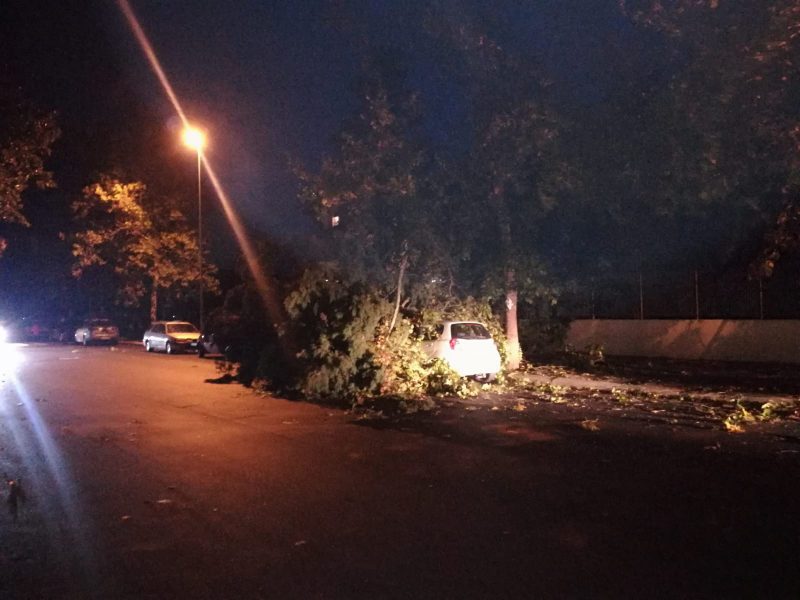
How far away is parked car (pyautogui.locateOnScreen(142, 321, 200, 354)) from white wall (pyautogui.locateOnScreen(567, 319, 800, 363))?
1740cm

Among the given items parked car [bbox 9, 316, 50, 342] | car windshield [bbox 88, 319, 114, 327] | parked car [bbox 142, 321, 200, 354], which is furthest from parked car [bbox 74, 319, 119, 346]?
parked car [bbox 9, 316, 50, 342]

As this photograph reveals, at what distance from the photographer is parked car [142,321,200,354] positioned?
36531 millimetres

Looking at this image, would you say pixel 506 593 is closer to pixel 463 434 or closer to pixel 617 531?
pixel 617 531

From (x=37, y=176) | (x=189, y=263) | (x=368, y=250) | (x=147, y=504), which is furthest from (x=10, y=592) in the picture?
(x=189, y=263)

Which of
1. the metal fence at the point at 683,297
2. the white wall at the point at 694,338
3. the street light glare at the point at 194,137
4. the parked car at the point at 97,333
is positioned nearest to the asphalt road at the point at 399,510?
the white wall at the point at 694,338

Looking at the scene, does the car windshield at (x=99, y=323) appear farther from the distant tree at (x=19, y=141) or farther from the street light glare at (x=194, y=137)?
the distant tree at (x=19, y=141)

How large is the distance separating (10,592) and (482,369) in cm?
1335

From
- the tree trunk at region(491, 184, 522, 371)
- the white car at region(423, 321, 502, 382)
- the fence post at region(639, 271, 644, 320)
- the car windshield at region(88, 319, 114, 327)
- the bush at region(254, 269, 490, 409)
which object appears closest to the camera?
the bush at region(254, 269, 490, 409)

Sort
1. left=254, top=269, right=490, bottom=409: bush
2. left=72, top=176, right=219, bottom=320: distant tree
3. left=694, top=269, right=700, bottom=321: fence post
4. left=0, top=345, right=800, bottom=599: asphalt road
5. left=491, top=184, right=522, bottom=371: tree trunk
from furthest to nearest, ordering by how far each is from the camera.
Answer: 1. left=72, top=176, right=219, bottom=320: distant tree
2. left=694, top=269, right=700, bottom=321: fence post
3. left=491, top=184, right=522, bottom=371: tree trunk
4. left=254, top=269, right=490, bottom=409: bush
5. left=0, top=345, right=800, bottom=599: asphalt road

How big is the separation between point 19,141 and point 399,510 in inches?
673

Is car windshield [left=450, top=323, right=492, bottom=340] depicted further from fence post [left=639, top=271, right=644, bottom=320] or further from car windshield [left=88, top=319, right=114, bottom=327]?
car windshield [left=88, top=319, right=114, bottom=327]

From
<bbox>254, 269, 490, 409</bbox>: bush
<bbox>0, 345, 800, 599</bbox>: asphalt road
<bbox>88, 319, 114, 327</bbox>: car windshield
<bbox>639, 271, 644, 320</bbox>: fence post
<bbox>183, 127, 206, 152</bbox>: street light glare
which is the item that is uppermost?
<bbox>183, 127, 206, 152</bbox>: street light glare

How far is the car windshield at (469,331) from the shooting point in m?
18.4

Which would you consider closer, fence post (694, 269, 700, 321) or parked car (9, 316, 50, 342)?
fence post (694, 269, 700, 321)
